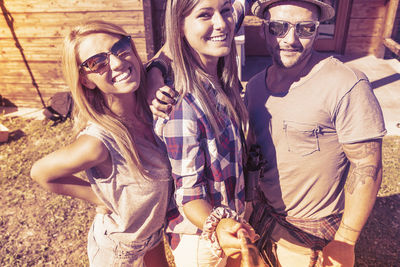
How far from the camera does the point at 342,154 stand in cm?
208

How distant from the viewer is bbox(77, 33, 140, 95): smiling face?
179cm

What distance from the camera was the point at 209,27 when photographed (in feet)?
5.88

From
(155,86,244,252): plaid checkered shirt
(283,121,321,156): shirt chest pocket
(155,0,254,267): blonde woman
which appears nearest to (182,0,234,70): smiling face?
(155,0,254,267): blonde woman

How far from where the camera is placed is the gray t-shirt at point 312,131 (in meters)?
1.84

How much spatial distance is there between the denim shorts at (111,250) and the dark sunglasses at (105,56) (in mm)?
996

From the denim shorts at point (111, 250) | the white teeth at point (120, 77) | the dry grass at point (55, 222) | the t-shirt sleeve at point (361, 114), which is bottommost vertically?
the dry grass at point (55, 222)

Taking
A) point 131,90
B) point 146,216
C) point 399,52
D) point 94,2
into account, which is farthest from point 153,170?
point 399,52

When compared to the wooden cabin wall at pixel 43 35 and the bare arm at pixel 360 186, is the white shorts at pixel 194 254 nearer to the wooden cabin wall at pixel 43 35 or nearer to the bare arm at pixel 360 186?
the bare arm at pixel 360 186

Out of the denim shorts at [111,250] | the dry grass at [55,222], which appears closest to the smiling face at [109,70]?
the denim shorts at [111,250]

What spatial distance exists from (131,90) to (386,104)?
604 cm

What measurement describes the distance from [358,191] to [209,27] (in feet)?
4.39

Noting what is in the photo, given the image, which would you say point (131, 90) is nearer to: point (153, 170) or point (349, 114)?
point (153, 170)

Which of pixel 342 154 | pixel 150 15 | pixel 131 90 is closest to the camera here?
pixel 131 90

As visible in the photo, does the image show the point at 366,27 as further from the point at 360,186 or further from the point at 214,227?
the point at 214,227
